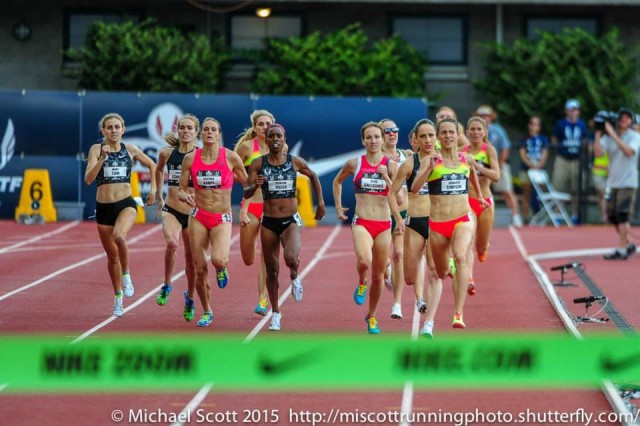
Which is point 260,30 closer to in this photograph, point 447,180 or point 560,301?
point 560,301

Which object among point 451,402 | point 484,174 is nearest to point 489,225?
point 484,174

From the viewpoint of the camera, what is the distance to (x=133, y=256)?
21.6 meters

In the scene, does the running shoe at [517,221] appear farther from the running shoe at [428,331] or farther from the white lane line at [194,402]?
the white lane line at [194,402]

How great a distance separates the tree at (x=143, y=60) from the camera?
30.1m

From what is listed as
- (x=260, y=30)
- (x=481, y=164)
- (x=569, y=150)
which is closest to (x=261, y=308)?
(x=481, y=164)

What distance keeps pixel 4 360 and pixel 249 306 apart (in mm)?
7633

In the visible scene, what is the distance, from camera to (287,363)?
8.88 metres

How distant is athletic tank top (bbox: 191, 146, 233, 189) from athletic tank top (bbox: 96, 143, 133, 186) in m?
1.24

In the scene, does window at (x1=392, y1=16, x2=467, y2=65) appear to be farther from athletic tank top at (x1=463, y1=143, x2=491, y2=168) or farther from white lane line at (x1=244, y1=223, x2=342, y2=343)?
athletic tank top at (x1=463, y1=143, x2=491, y2=168)

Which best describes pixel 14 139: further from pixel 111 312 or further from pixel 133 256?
pixel 111 312

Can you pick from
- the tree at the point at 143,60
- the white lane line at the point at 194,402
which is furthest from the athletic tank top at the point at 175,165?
the tree at the point at 143,60

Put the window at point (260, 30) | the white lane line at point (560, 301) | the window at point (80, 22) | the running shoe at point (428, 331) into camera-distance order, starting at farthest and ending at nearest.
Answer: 1. the window at point (80, 22)
2. the window at point (260, 30)
3. the running shoe at point (428, 331)
4. the white lane line at point (560, 301)

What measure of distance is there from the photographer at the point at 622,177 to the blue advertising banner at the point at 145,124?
18.4 ft

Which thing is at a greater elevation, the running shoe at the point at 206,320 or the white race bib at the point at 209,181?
the white race bib at the point at 209,181
